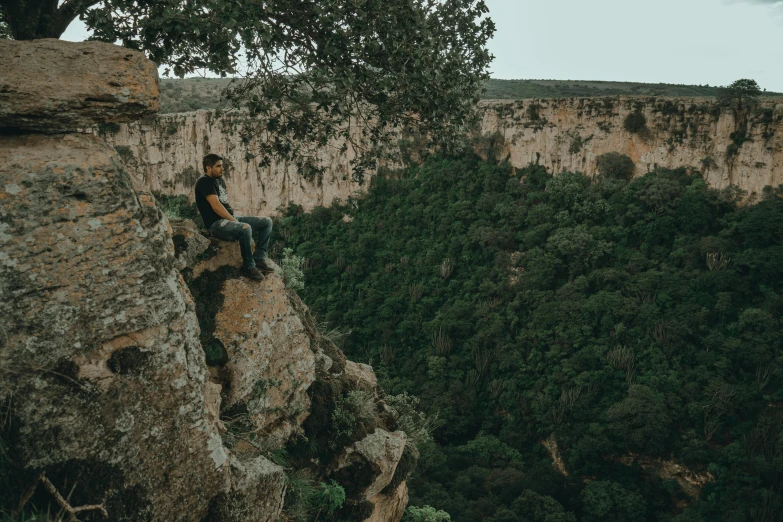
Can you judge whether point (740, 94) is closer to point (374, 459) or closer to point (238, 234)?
point (374, 459)

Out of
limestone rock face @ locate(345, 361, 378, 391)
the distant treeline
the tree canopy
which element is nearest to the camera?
limestone rock face @ locate(345, 361, 378, 391)

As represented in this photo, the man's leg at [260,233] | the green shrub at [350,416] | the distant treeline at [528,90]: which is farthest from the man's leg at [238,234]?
the distant treeline at [528,90]

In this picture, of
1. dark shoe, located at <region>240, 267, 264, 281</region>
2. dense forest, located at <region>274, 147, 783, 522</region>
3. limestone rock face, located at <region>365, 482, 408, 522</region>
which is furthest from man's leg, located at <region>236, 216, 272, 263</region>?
dense forest, located at <region>274, 147, 783, 522</region>

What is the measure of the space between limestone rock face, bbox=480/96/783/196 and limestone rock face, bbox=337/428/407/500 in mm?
27262

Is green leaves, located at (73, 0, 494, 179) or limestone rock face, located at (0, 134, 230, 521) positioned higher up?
green leaves, located at (73, 0, 494, 179)

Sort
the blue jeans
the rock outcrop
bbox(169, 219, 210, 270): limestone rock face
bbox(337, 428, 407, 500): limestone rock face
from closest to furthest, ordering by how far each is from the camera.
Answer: the rock outcrop
bbox(169, 219, 210, 270): limestone rock face
the blue jeans
bbox(337, 428, 407, 500): limestone rock face

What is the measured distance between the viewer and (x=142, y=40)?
16.2 feet

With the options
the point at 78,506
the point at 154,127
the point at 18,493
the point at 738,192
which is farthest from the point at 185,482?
the point at 154,127

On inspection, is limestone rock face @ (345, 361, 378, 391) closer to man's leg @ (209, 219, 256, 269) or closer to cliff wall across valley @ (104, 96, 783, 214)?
man's leg @ (209, 219, 256, 269)

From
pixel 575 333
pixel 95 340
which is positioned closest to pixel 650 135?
pixel 575 333

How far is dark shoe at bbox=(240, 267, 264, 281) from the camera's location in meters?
6.08

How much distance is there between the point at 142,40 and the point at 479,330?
26136 mm

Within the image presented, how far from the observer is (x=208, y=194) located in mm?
5852

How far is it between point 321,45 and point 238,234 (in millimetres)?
2222
